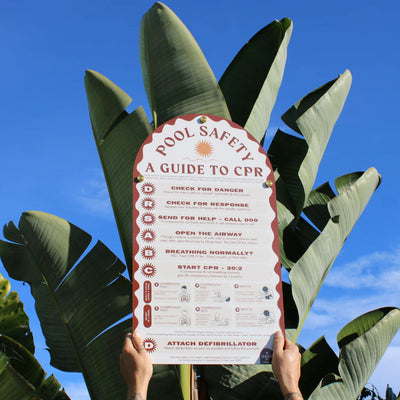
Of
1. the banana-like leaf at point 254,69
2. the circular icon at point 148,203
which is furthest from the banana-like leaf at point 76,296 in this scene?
the banana-like leaf at point 254,69

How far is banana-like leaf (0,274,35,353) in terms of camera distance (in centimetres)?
310

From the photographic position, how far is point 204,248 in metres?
2.10

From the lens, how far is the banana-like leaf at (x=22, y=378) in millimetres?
2547

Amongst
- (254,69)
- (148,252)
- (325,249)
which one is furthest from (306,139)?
(148,252)

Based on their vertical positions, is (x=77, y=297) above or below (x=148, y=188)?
below

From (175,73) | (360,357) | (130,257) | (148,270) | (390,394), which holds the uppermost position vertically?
(175,73)

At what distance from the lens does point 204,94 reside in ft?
10.2

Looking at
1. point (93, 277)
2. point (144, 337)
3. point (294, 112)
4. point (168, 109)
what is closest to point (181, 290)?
point (144, 337)

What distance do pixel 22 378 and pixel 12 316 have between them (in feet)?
2.14

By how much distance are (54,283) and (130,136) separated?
1.05 m

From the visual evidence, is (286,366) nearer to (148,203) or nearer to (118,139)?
(148,203)

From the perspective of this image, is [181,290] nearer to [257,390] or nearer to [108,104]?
[257,390]

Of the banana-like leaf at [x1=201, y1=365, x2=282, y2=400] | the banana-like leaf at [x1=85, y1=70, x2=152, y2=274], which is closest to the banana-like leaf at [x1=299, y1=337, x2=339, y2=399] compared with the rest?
the banana-like leaf at [x1=201, y1=365, x2=282, y2=400]

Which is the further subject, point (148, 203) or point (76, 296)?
point (76, 296)
